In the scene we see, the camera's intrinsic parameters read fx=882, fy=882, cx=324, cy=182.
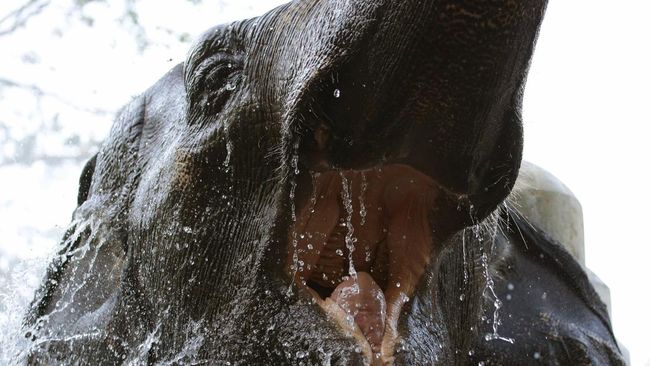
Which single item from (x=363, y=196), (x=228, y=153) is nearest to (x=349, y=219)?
(x=363, y=196)

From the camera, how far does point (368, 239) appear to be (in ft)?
6.60

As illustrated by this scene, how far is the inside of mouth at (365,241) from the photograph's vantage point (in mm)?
1890

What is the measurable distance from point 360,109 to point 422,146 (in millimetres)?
135

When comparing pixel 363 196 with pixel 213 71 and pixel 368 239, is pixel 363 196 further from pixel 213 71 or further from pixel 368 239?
pixel 213 71

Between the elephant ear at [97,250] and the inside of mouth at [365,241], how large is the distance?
77 cm

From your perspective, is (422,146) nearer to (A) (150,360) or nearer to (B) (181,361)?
(B) (181,361)

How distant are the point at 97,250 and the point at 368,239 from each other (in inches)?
38.2

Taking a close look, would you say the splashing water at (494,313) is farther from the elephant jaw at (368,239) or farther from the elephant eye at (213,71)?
the elephant eye at (213,71)

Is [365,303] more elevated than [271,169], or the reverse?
[271,169]

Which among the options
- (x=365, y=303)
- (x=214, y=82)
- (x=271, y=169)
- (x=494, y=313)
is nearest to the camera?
(x=365, y=303)

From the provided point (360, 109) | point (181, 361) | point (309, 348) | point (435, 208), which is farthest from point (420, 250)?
point (181, 361)

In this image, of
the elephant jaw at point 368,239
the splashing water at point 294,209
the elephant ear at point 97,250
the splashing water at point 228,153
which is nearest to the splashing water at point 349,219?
the elephant jaw at point 368,239

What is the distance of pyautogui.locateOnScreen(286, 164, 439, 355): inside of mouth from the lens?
1890mm

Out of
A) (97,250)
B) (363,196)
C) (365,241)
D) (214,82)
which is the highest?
(214,82)
